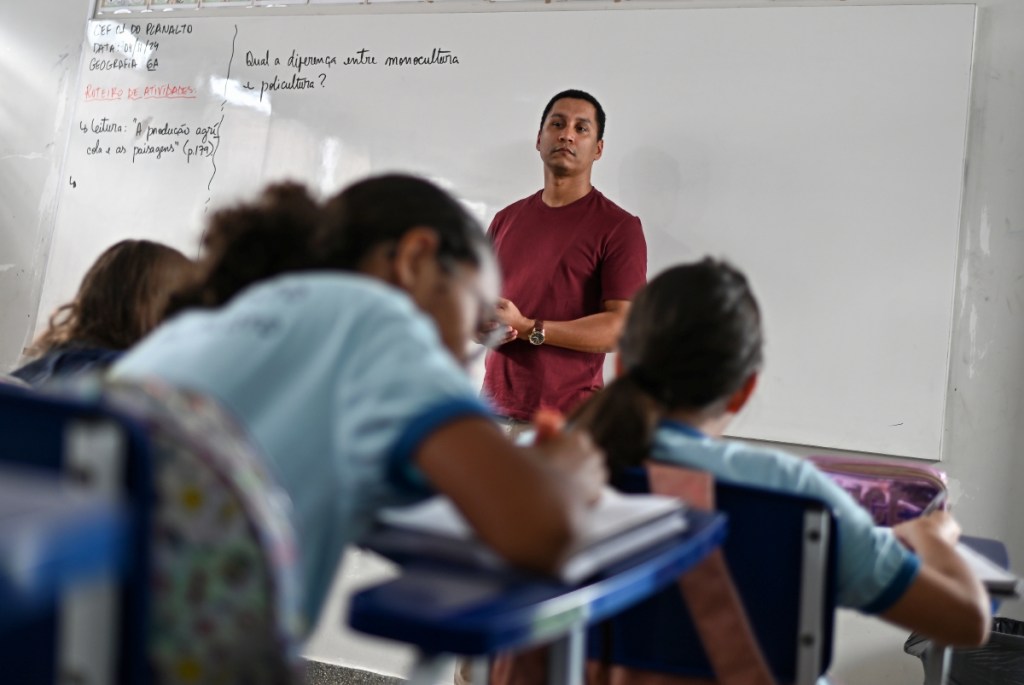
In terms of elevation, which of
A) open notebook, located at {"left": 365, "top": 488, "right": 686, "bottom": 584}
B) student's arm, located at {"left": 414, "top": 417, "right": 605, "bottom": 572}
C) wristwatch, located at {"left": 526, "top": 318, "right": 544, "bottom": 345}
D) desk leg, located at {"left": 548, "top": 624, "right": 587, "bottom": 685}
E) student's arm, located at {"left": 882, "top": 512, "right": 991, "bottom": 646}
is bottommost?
desk leg, located at {"left": 548, "top": 624, "right": 587, "bottom": 685}

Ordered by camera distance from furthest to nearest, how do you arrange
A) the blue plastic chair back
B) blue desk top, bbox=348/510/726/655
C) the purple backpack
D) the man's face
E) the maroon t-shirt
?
the man's face
the maroon t-shirt
the purple backpack
blue desk top, bbox=348/510/726/655
the blue plastic chair back

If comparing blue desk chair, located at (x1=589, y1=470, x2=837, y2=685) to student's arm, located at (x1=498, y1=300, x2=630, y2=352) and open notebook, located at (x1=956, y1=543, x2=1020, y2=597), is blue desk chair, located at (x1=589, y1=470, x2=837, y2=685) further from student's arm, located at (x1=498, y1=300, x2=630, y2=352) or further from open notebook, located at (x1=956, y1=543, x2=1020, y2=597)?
student's arm, located at (x1=498, y1=300, x2=630, y2=352)

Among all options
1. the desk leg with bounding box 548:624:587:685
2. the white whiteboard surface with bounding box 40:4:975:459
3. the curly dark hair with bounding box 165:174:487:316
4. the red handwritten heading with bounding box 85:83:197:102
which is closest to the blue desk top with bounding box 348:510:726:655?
the desk leg with bounding box 548:624:587:685

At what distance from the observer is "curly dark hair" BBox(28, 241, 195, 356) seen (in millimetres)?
2010

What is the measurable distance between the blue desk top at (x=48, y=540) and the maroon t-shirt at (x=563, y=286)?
2.49m

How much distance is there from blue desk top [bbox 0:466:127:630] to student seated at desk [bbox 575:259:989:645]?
0.85 metres

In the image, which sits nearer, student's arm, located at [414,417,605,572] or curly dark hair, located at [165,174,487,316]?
student's arm, located at [414,417,605,572]

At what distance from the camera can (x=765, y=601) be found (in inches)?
51.8

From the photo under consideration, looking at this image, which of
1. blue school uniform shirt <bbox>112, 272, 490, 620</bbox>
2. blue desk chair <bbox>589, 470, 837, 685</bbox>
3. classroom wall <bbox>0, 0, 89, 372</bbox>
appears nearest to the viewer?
blue school uniform shirt <bbox>112, 272, 490, 620</bbox>

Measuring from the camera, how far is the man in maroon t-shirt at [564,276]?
9.79ft

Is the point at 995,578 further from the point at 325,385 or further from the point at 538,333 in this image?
the point at 538,333

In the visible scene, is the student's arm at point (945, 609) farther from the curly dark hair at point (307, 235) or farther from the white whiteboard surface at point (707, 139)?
the white whiteboard surface at point (707, 139)

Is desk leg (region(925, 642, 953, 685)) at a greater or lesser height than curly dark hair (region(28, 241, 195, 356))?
lesser

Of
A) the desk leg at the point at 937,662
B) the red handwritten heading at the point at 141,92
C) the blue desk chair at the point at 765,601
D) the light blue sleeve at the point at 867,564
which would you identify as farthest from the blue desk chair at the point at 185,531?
the red handwritten heading at the point at 141,92
